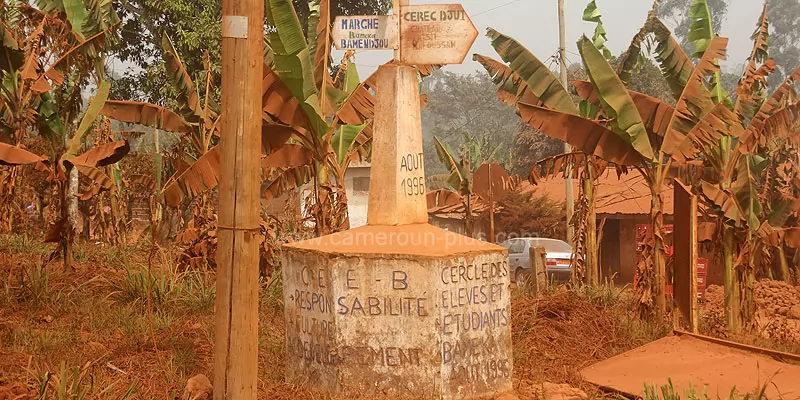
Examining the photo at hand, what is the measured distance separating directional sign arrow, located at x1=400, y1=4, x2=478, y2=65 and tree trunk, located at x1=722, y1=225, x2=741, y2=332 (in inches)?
275

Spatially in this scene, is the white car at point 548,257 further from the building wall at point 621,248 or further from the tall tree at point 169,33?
the tall tree at point 169,33

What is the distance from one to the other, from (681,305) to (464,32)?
4.88 m

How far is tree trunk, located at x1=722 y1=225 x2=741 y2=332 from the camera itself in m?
11.6

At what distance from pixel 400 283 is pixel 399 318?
0.29 metres

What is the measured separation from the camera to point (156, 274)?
1048 centimetres

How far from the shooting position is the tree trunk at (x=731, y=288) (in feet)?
37.9

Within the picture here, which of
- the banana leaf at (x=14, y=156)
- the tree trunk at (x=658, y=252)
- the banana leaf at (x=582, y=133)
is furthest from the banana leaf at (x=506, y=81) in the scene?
the banana leaf at (x=14, y=156)

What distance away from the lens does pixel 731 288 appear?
11594 millimetres

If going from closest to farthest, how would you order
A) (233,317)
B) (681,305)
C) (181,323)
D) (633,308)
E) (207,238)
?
(233,317) < (181,323) < (681,305) < (633,308) < (207,238)

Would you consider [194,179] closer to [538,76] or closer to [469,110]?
[538,76]

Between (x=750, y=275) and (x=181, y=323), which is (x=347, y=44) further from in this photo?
(x=750, y=275)

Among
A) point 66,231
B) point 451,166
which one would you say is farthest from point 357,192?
point 66,231

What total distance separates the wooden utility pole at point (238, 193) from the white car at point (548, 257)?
53.3ft

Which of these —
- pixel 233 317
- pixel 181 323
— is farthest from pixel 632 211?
pixel 233 317
